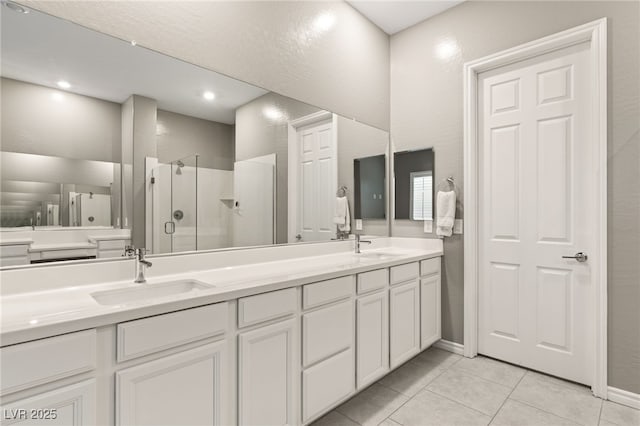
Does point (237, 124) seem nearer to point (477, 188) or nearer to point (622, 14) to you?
point (477, 188)

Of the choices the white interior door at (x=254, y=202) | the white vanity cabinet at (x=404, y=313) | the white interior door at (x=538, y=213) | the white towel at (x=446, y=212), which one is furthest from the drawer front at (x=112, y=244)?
the white interior door at (x=538, y=213)

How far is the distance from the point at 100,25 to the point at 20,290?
1200mm

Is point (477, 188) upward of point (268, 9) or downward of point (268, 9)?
downward

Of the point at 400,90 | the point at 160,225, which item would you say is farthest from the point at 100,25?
the point at 400,90

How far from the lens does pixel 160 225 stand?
1.71 m

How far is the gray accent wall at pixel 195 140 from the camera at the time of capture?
1.73m

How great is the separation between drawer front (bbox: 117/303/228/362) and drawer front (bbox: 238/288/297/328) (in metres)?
0.08

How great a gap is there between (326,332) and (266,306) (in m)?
0.46

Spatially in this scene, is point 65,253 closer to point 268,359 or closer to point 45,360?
point 45,360

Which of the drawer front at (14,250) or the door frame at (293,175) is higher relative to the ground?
the door frame at (293,175)

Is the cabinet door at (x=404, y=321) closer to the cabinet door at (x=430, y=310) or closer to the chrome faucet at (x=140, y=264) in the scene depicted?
the cabinet door at (x=430, y=310)

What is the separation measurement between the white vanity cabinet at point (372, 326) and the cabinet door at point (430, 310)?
0.54m

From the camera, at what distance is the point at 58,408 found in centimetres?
97

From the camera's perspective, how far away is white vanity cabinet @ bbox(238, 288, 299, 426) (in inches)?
55.2
